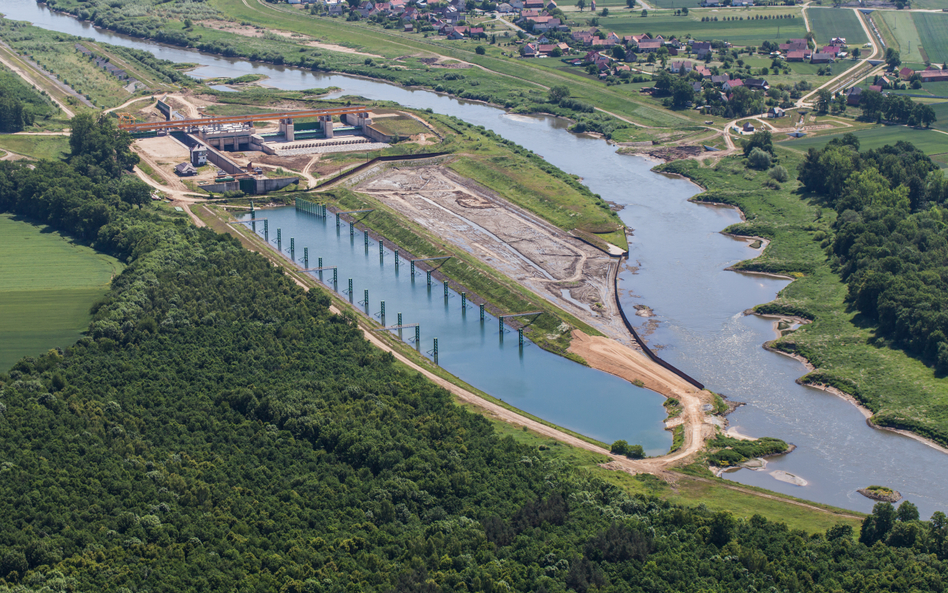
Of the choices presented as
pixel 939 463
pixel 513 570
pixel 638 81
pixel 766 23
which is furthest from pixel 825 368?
pixel 766 23

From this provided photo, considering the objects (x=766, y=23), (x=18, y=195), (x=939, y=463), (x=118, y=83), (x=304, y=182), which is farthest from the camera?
(x=766, y=23)

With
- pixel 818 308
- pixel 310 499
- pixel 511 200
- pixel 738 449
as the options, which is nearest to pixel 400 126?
pixel 511 200

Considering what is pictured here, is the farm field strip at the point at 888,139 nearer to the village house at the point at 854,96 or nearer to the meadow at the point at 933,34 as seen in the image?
the village house at the point at 854,96

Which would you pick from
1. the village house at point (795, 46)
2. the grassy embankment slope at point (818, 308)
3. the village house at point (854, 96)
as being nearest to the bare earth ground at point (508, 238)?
the grassy embankment slope at point (818, 308)

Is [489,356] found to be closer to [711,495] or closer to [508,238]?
[711,495]

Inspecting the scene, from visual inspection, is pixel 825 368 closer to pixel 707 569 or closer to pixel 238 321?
pixel 707 569

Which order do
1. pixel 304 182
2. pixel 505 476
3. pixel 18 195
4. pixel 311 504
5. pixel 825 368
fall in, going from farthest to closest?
pixel 304 182 < pixel 18 195 < pixel 825 368 < pixel 505 476 < pixel 311 504

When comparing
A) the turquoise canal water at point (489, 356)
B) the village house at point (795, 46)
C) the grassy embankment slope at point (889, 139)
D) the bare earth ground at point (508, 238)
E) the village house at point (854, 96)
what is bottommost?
the turquoise canal water at point (489, 356)
